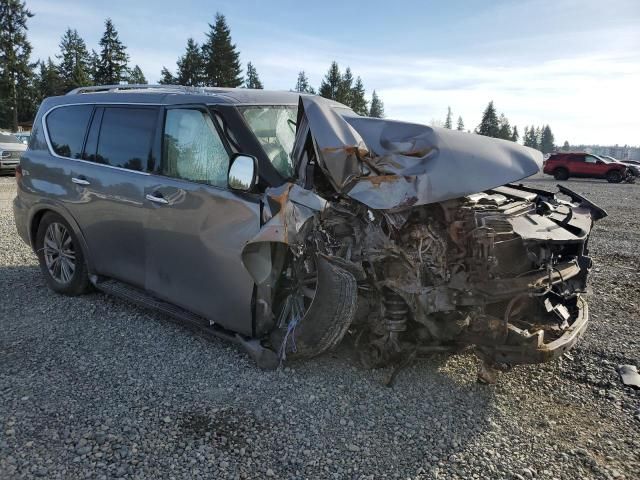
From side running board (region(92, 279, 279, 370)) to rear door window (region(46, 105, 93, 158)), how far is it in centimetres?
134

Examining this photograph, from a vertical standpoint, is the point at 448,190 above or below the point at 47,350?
above

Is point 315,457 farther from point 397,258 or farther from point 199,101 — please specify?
point 199,101

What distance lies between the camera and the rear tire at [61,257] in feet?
16.3

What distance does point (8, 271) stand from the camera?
19.7 ft

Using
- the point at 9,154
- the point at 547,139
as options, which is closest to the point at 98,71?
the point at 9,154

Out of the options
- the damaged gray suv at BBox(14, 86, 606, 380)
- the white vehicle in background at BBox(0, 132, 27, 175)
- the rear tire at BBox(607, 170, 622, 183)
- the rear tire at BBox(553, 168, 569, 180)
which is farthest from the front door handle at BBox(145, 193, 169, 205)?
the rear tire at BBox(607, 170, 622, 183)

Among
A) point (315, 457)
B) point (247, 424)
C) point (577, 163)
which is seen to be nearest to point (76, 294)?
point (247, 424)

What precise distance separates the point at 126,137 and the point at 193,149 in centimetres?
91

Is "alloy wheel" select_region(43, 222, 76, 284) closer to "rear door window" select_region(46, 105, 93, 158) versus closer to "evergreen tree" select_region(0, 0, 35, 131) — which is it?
"rear door window" select_region(46, 105, 93, 158)

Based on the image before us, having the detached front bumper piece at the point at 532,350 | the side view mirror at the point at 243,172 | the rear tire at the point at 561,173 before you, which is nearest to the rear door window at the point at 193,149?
the side view mirror at the point at 243,172

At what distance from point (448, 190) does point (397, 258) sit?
0.53m

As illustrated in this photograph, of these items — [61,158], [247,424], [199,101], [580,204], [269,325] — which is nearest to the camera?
[247,424]

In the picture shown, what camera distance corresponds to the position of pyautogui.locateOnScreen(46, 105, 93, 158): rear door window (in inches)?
189

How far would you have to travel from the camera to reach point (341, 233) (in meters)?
3.33
